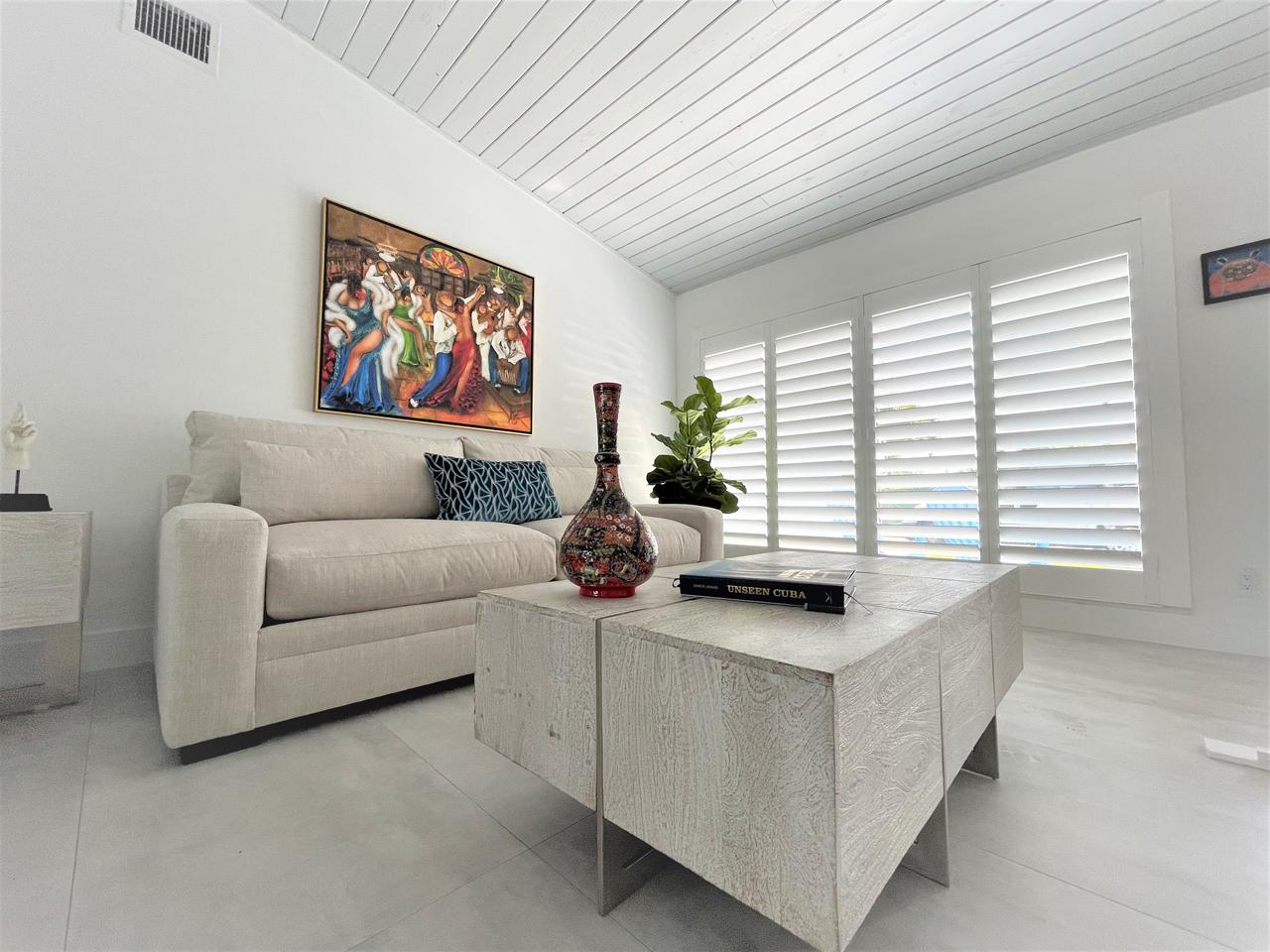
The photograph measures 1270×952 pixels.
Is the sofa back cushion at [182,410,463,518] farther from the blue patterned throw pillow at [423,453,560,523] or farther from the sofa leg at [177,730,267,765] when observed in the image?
the sofa leg at [177,730,267,765]

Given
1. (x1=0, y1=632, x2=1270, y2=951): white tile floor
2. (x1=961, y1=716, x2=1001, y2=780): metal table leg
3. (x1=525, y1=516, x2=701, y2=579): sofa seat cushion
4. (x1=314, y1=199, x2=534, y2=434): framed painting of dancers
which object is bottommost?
(x1=0, y1=632, x2=1270, y2=951): white tile floor

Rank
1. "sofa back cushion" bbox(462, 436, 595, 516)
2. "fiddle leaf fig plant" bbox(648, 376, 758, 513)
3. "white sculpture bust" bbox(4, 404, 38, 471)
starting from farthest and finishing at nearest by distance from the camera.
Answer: "fiddle leaf fig plant" bbox(648, 376, 758, 513)
"sofa back cushion" bbox(462, 436, 595, 516)
"white sculpture bust" bbox(4, 404, 38, 471)

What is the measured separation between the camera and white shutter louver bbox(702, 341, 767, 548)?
139 inches

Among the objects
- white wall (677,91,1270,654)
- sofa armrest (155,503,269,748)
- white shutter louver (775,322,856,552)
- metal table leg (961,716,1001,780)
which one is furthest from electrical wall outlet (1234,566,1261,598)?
sofa armrest (155,503,269,748)

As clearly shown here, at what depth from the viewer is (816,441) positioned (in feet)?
10.6

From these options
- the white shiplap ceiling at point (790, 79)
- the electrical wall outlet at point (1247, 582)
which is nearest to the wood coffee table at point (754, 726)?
the electrical wall outlet at point (1247, 582)

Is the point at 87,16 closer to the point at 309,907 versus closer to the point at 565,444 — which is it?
the point at 565,444

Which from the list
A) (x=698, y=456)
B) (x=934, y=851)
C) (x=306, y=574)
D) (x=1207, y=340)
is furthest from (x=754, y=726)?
(x=698, y=456)

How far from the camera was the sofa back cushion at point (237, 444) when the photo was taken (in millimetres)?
1642

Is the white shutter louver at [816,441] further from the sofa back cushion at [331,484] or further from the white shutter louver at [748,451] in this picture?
the sofa back cushion at [331,484]

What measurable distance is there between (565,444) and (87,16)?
8.13 ft

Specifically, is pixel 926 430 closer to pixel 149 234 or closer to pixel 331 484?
pixel 331 484

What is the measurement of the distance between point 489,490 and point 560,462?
2.37ft

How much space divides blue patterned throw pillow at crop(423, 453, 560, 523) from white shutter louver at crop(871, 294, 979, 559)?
1946 millimetres
